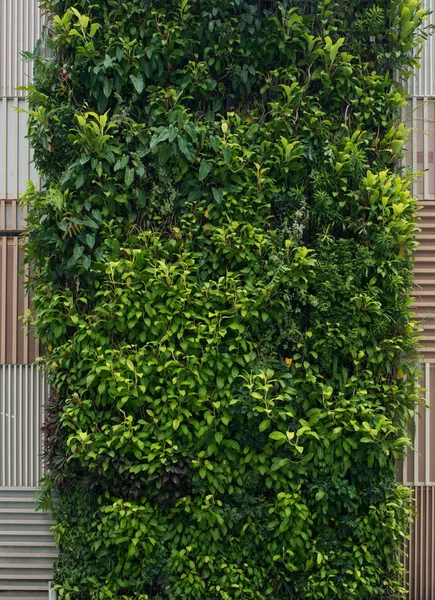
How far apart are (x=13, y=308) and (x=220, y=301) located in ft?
6.51

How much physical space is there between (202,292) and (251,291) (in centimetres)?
41

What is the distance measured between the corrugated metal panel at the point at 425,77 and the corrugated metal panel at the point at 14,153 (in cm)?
361

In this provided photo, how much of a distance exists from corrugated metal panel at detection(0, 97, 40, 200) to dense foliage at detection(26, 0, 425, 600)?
46cm

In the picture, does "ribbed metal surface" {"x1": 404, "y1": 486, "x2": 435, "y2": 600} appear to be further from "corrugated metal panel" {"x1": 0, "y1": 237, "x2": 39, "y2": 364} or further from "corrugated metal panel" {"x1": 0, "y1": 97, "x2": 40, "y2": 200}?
"corrugated metal panel" {"x1": 0, "y1": 97, "x2": 40, "y2": 200}

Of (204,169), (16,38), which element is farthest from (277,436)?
(16,38)

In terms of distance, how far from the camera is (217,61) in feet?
15.8

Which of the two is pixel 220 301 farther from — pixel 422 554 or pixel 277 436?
pixel 422 554

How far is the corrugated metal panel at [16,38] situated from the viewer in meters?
5.28

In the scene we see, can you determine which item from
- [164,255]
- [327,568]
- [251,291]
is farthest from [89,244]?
[327,568]

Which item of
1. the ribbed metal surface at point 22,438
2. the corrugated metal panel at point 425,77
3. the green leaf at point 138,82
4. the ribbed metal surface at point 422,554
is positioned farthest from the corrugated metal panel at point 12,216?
the ribbed metal surface at point 422,554

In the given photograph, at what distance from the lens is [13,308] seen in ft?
17.2

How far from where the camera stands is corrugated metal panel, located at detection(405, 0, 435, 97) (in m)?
5.29

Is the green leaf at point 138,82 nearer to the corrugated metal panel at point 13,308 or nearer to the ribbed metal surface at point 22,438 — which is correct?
the corrugated metal panel at point 13,308

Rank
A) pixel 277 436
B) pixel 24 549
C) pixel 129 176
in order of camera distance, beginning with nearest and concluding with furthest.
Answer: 1. pixel 277 436
2. pixel 129 176
3. pixel 24 549
